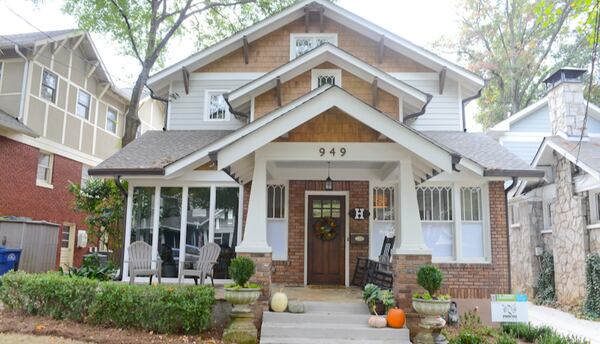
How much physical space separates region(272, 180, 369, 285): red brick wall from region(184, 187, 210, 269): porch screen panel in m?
1.74

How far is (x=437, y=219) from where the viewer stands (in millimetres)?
9695

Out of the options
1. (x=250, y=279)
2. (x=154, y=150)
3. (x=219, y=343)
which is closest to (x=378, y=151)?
(x=250, y=279)

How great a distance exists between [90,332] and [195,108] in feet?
20.7

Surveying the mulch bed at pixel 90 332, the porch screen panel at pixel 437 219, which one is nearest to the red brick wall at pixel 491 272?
the porch screen panel at pixel 437 219

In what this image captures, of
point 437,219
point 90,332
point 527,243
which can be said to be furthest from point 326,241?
point 527,243

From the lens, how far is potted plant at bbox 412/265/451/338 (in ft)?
20.6

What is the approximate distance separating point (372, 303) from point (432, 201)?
3594 mm

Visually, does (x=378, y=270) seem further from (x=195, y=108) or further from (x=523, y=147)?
(x=523, y=147)

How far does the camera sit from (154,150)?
10180mm

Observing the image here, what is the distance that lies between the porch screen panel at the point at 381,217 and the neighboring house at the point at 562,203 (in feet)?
15.0

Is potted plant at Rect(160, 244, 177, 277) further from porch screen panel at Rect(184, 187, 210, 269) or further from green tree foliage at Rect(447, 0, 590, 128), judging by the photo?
green tree foliage at Rect(447, 0, 590, 128)

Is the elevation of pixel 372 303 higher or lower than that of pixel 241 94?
lower

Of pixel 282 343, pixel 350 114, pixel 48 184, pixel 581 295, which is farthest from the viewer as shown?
pixel 48 184

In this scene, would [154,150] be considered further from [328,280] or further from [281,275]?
[328,280]
